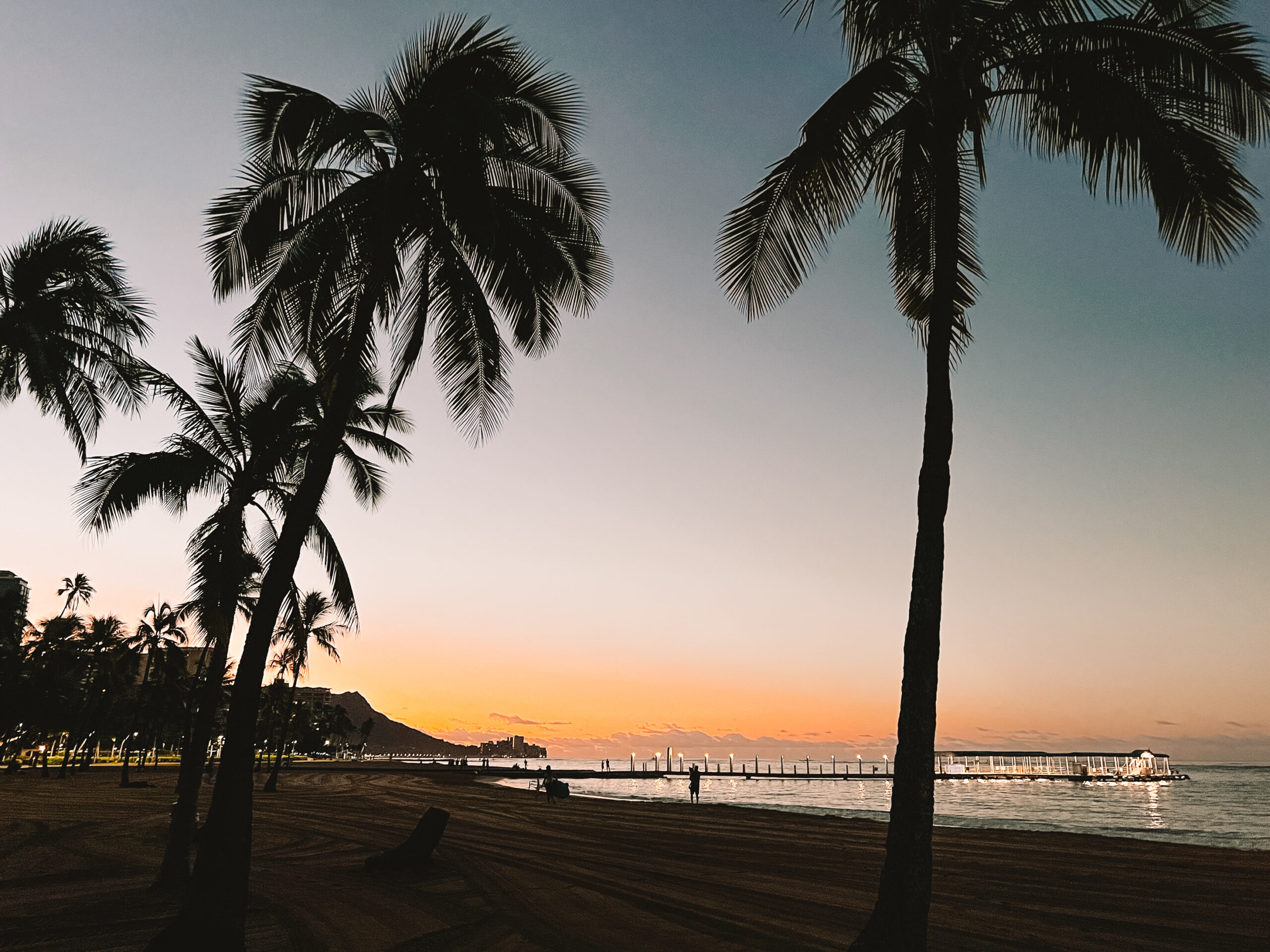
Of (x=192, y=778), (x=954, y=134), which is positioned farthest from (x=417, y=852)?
(x=954, y=134)

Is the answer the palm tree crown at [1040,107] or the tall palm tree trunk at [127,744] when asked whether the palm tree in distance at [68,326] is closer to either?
the palm tree crown at [1040,107]

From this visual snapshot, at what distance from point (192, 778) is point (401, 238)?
876 cm

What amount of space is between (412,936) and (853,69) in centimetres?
1146

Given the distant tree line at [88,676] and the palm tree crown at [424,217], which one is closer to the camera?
the palm tree crown at [424,217]

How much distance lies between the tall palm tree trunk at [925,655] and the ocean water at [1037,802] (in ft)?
66.0

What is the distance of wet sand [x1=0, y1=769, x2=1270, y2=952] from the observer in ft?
29.3

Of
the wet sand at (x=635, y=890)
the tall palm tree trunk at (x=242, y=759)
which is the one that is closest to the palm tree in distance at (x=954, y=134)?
the wet sand at (x=635, y=890)

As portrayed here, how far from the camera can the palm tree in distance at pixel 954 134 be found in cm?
736

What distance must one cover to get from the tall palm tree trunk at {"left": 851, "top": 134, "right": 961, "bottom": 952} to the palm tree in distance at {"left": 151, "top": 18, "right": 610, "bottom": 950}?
5.35 metres

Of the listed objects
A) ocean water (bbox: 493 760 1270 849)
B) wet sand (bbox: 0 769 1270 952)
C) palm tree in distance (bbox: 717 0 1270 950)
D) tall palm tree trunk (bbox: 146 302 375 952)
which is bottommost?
ocean water (bbox: 493 760 1270 849)

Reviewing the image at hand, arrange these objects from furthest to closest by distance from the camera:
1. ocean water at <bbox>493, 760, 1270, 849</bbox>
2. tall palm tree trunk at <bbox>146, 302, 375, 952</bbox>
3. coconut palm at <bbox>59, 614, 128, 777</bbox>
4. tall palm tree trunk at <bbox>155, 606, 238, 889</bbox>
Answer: coconut palm at <bbox>59, 614, 128, 777</bbox>, ocean water at <bbox>493, 760, 1270, 849</bbox>, tall palm tree trunk at <bbox>155, 606, 238, 889</bbox>, tall palm tree trunk at <bbox>146, 302, 375, 952</bbox>

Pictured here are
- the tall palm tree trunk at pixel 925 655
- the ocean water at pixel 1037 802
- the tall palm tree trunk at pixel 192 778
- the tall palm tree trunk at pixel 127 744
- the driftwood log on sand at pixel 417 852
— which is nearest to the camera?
the tall palm tree trunk at pixel 925 655

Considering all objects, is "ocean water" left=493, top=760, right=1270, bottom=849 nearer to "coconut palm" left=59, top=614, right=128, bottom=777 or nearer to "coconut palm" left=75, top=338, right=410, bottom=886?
"coconut palm" left=75, top=338, right=410, bottom=886

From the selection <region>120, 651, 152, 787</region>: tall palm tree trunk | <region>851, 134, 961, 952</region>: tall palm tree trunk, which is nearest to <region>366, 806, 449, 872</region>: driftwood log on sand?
<region>851, 134, 961, 952</region>: tall palm tree trunk
